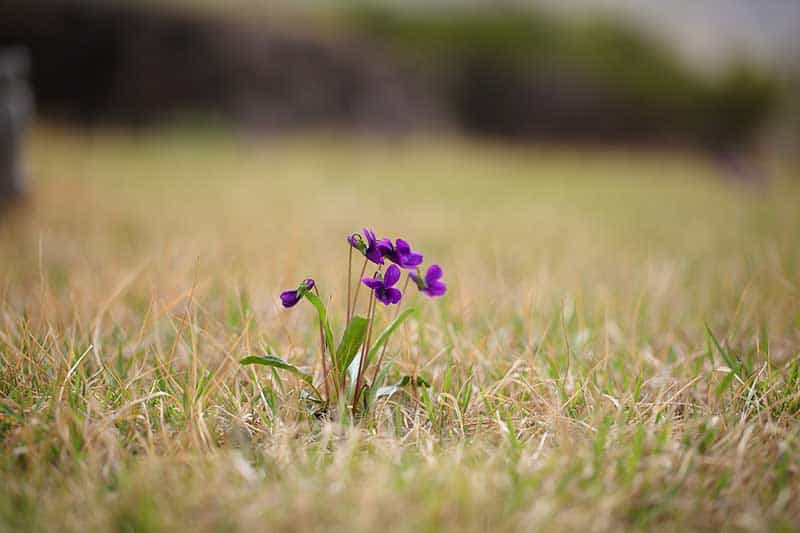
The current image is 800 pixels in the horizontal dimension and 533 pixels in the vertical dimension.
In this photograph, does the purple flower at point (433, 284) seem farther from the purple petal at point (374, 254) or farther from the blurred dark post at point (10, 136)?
the blurred dark post at point (10, 136)

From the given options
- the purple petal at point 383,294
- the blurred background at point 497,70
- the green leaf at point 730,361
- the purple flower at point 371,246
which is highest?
the blurred background at point 497,70

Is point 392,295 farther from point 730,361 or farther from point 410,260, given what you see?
point 730,361

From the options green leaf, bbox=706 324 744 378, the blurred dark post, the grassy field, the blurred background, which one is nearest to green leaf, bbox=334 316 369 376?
the grassy field

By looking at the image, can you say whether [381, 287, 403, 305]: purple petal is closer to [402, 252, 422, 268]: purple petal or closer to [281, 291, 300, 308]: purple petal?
[402, 252, 422, 268]: purple petal

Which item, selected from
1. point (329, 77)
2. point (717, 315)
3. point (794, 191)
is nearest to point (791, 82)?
point (794, 191)

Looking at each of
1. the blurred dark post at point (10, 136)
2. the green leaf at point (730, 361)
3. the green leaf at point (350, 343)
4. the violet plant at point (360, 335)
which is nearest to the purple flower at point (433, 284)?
the violet plant at point (360, 335)

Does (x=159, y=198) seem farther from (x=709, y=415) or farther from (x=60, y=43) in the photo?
(x=60, y=43)

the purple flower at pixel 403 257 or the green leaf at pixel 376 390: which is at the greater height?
the purple flower at pixel 403 257
